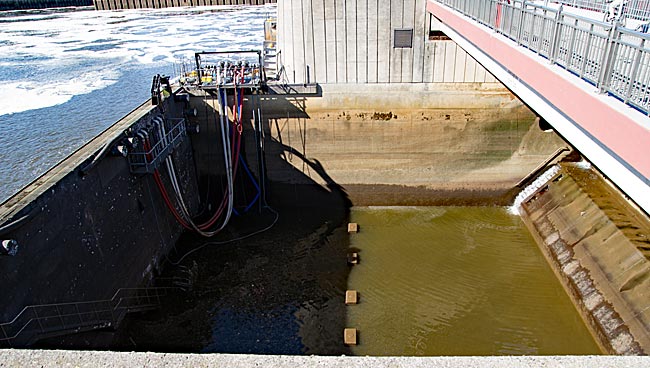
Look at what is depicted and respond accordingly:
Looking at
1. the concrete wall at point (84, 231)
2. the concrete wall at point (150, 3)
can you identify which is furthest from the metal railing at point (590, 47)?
the concrete wall at point (150, 3)

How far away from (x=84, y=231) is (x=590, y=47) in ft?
26.8

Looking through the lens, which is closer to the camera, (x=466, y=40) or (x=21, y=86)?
(x=466, y=40)

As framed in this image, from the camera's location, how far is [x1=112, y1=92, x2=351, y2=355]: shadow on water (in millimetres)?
9031

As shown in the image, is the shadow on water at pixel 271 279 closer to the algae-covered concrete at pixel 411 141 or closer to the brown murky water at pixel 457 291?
the algae-covered concrete at pixel 411 141

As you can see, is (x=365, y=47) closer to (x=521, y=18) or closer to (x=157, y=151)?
(x=157, y=151)

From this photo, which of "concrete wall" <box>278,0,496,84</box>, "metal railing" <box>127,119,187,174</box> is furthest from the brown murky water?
"metal railing" <box>127,119,187,174</box>

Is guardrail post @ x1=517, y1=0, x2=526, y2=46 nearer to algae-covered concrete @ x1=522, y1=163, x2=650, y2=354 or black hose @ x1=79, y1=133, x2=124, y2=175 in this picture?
algae-covered concrete @ x1=522, y1=163, x2=650, y2=354

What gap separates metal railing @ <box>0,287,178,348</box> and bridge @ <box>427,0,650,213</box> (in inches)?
298

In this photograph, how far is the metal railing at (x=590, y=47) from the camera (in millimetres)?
3743

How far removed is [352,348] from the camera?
29.2ft

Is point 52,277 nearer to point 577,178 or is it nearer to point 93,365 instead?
point 93,365

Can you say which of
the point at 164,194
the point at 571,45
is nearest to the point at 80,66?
the point at 164,194

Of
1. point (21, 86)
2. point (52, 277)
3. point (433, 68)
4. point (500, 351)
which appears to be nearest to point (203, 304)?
point (52, 277)

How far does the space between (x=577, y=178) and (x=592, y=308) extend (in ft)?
14.0
